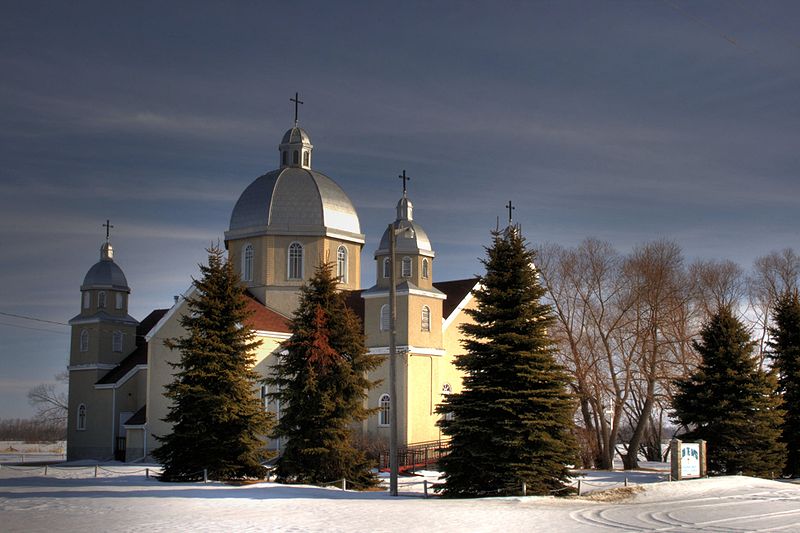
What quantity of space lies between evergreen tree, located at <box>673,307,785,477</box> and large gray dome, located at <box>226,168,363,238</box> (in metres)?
21.6

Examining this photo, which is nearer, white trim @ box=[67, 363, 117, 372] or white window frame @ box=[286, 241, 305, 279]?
white window frame @ box=[286, 241, 305, 279]

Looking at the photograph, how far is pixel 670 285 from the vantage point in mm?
43812

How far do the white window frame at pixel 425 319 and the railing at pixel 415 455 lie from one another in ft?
17.6

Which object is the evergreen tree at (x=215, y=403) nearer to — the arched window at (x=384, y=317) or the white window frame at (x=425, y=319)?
the arched window at (x=384, y=317)

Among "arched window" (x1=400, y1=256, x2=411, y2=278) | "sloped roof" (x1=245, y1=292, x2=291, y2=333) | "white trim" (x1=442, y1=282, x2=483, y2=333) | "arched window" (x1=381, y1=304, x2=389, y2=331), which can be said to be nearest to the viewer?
"sloped roof" (x1=245, y1=292, x2=291, y2=333)

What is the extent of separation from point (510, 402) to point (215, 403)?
996 centimetres

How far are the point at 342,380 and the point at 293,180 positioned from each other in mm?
21827

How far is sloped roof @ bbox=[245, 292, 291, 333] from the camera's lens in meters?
43.1

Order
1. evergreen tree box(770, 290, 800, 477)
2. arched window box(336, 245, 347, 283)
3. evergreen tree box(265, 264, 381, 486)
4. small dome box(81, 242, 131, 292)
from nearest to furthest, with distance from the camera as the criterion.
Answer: evergreen tree box(265, 264, 381, 486), evergreen tree box(770, 290, 800, 477), arched window box(336, 245, 347, 283), small dome box(81, 242, 131, 292)

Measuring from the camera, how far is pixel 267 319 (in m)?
44.2

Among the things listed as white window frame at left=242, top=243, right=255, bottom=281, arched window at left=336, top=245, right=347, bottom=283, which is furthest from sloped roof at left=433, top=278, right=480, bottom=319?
white window frame at left=242, top=243, right=255, bottom=281

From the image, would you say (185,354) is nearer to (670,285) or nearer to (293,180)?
(293,180)

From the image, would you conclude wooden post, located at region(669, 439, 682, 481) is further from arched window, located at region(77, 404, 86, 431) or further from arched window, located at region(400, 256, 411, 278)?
arched window, located at region(77, 404, 86, 431)

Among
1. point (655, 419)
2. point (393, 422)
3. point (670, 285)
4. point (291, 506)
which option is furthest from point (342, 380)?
point (655, 419)
